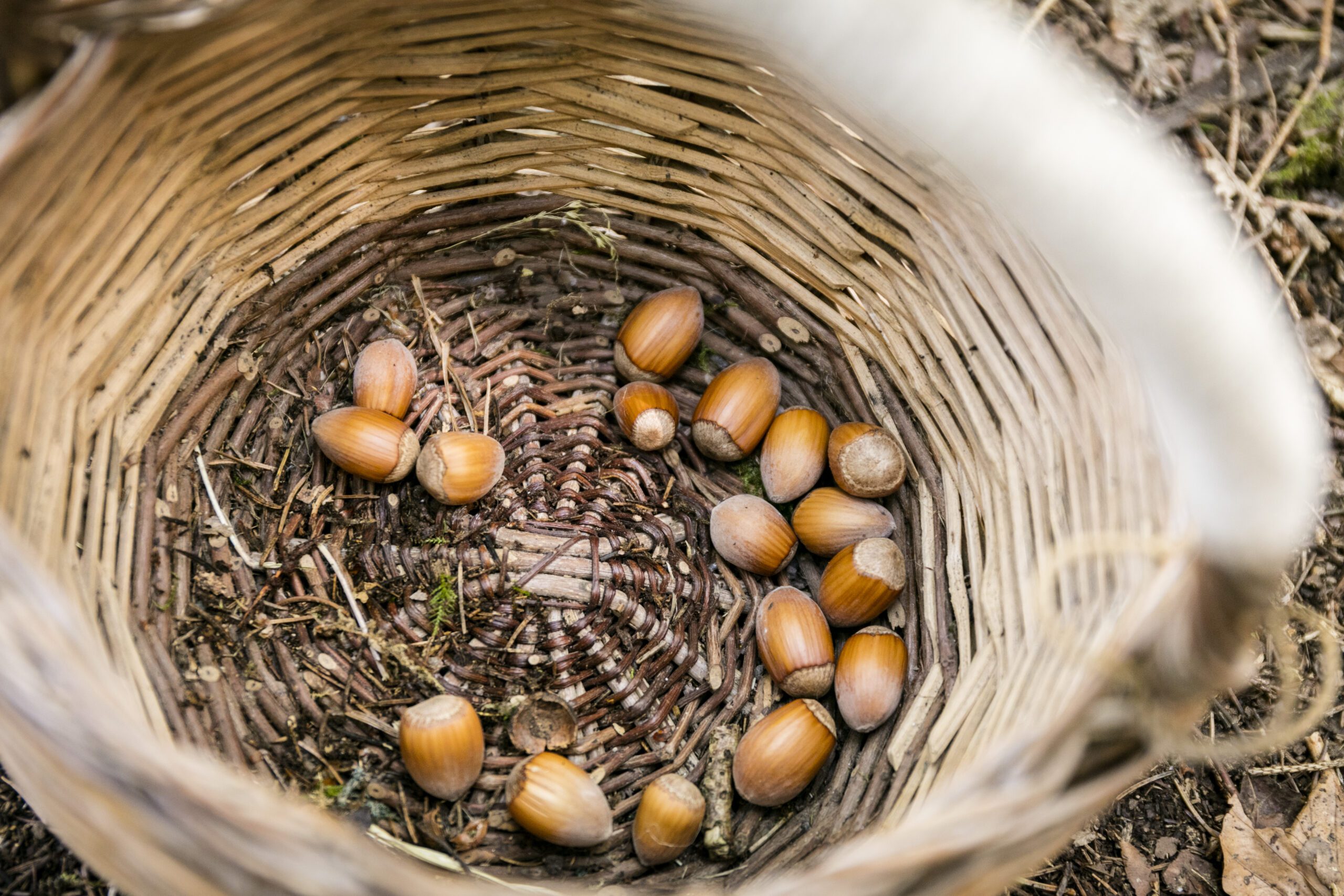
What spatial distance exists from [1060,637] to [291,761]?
1222 mm

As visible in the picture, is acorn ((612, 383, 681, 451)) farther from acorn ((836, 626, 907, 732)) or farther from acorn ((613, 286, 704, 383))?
acorn ((836, 626, 907, 732))

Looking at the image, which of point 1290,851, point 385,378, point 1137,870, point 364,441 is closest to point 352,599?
point 364,441

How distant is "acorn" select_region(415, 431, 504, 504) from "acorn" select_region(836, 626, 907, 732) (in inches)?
30.6

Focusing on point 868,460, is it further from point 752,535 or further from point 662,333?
point 662,333

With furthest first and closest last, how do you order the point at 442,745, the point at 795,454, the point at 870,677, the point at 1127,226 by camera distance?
the point at 795,454
the point at 870,677
the point at 442,745
the point at 1127,226

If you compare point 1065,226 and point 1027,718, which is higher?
point 1065,226

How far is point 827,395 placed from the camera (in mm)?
1912

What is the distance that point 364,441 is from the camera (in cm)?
167

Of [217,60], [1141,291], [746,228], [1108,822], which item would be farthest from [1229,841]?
[217,60]

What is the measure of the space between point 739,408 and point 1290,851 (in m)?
1.31

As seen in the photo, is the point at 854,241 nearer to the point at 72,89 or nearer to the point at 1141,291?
the point at 1141,291

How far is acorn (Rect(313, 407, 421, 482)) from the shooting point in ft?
5.48

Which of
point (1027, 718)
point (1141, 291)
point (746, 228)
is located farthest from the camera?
point (746, 228)

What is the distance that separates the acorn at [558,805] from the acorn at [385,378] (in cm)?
74
